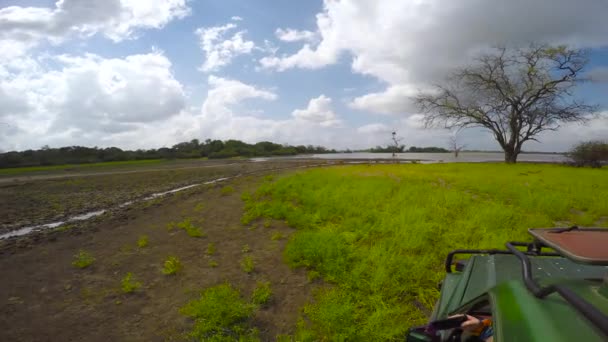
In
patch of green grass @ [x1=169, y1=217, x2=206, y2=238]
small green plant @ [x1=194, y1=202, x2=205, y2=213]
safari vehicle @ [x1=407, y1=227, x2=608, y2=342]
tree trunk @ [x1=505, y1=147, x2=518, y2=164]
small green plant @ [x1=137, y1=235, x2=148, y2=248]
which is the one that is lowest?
small green plant @ [x1=137, y1=235, x2=148, y2=248]

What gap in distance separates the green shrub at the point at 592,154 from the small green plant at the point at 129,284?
110ft

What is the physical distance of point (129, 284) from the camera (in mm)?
4820

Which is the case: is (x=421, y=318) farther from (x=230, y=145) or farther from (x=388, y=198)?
(x=230, y=145)

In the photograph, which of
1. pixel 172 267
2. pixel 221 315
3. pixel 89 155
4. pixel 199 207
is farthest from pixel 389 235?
pixel 89 155

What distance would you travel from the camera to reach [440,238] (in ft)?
20.1

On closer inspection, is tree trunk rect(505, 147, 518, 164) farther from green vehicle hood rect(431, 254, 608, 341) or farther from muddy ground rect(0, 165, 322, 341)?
green vehicle hood rect(431, 254, 608, 341)

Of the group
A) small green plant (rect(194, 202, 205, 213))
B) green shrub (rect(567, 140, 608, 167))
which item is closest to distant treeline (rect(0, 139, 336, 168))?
small green plant (rect(194, 202, 205, 213))

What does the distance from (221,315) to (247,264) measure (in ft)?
5.50

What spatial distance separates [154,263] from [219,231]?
2224 millimetres

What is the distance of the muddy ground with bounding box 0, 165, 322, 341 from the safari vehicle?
7.50 feet

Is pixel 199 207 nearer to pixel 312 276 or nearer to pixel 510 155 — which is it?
pixel 312 276

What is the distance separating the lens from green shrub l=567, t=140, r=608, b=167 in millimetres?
23538

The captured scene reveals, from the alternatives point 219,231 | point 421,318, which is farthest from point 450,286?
point 219,231

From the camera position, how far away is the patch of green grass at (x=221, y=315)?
344 cm
